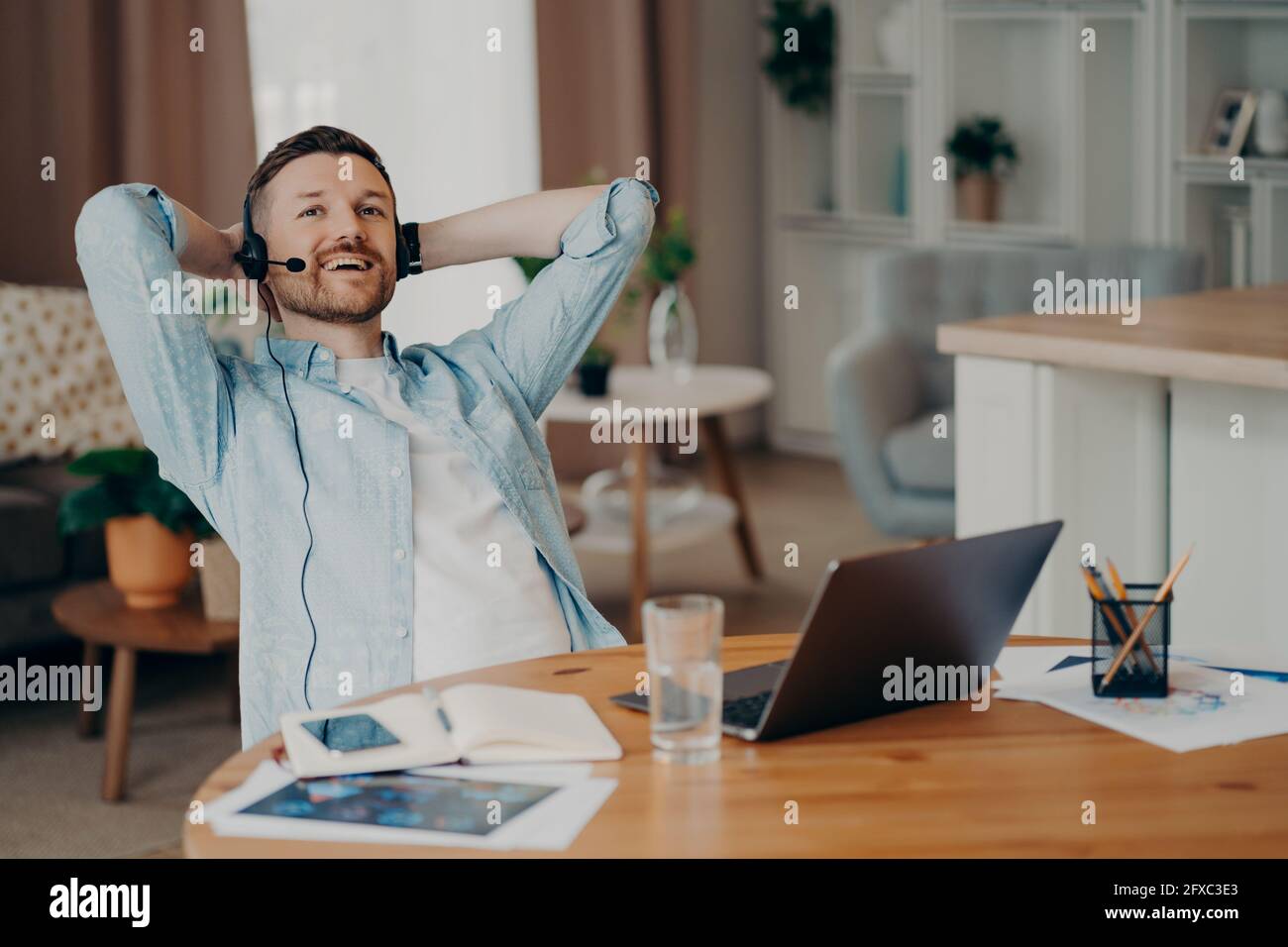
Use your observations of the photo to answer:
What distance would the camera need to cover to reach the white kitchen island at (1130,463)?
2369mm

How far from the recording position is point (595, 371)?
3.82 meters

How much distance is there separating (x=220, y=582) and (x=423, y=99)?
8.03ft

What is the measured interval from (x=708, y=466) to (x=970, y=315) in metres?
1.75

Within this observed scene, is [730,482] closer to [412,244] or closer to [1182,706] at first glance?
[412,244]

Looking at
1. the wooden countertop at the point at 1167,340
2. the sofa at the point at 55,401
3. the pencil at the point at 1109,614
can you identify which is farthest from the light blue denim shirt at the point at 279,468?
the sofa at the point at 55,401

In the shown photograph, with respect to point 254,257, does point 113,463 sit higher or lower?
lower

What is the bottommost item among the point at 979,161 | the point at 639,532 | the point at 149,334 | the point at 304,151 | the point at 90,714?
the point at 90,714

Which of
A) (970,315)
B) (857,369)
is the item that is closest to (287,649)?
(857,369)

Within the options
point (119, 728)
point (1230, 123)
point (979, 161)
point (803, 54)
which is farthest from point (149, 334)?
point (803, 54)

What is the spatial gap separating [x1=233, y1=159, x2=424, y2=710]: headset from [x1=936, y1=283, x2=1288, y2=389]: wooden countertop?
1008 mm

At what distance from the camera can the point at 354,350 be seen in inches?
66.1

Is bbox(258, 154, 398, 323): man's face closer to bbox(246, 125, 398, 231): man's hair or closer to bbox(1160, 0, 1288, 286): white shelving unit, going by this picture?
bbox(246, 125, 398, 231): man's hair

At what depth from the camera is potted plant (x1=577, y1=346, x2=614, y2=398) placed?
12.5 ft
